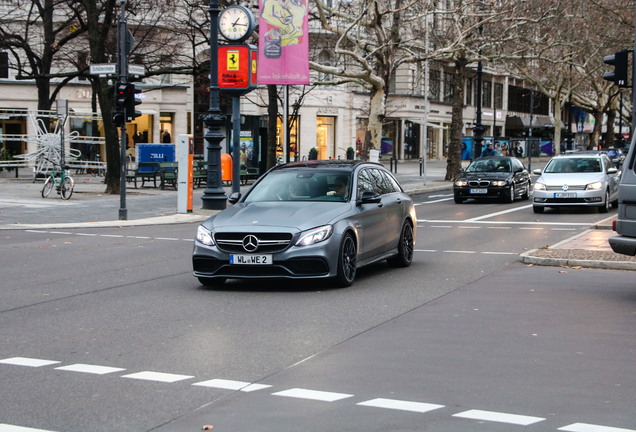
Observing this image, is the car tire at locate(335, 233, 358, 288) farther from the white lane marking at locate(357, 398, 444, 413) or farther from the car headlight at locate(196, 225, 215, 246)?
the white lane marking at locate(357, 398, 444, 413)

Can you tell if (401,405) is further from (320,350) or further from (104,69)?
(104,69)

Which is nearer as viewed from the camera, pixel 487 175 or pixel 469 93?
pixel 487 175

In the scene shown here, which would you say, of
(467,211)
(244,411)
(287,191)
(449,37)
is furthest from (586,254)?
(449,37)

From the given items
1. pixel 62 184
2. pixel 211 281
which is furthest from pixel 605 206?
pixel 211 281

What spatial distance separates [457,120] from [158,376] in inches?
1506

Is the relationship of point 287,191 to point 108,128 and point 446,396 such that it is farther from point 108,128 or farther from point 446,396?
point 108,128

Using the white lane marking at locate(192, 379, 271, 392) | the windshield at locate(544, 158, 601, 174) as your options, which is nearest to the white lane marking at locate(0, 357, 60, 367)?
the white lane marking at locate(192, 379, 271, 392)

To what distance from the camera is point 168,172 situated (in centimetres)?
3712

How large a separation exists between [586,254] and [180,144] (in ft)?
42.4

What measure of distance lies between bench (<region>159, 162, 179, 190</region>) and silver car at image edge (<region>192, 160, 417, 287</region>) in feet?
78.2

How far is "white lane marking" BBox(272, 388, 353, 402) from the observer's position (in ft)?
20.7

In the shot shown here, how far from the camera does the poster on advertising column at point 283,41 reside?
2889 centimetres

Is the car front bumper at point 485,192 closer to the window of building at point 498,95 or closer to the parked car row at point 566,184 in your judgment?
the parked car row at point 566,184

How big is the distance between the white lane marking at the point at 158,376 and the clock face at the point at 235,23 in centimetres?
2088
